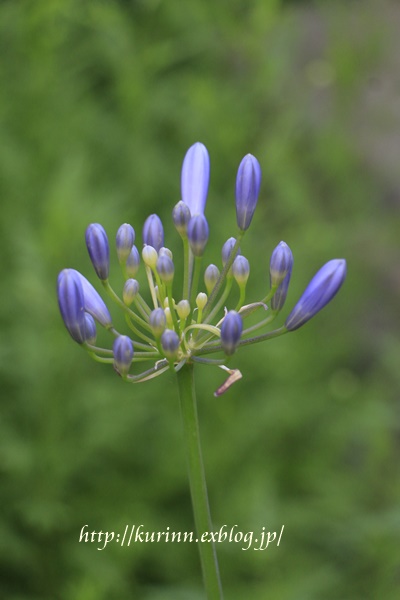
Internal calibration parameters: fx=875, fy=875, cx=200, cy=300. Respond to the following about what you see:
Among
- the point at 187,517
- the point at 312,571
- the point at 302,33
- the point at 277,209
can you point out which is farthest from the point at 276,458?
the point at 302,33

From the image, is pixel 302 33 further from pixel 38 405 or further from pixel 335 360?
pixel 38 405

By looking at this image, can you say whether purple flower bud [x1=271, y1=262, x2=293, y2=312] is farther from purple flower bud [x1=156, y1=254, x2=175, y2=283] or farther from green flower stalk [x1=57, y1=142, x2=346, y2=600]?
purple flower bud [x1=156, y1=254, x2=175, y2=283]

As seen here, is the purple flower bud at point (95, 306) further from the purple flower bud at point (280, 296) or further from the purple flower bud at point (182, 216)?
the purple flower bud at point (280, 296)

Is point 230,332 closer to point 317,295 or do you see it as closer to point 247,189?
point 317,295

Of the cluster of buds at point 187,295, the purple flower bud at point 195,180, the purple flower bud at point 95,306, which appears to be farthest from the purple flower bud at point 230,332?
the purple flower bud at point 195,180

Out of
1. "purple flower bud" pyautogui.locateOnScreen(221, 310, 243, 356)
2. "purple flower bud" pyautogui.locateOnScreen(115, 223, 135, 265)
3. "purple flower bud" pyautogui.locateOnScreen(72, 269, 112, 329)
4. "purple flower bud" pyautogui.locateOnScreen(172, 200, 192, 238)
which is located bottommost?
"purple flower bud" pyautogui.locateOnScreen(221, 310, 243, 356)

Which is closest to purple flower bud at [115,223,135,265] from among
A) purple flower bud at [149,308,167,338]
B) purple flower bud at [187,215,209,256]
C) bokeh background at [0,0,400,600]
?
purple flower bud at [187,215,209,256]
